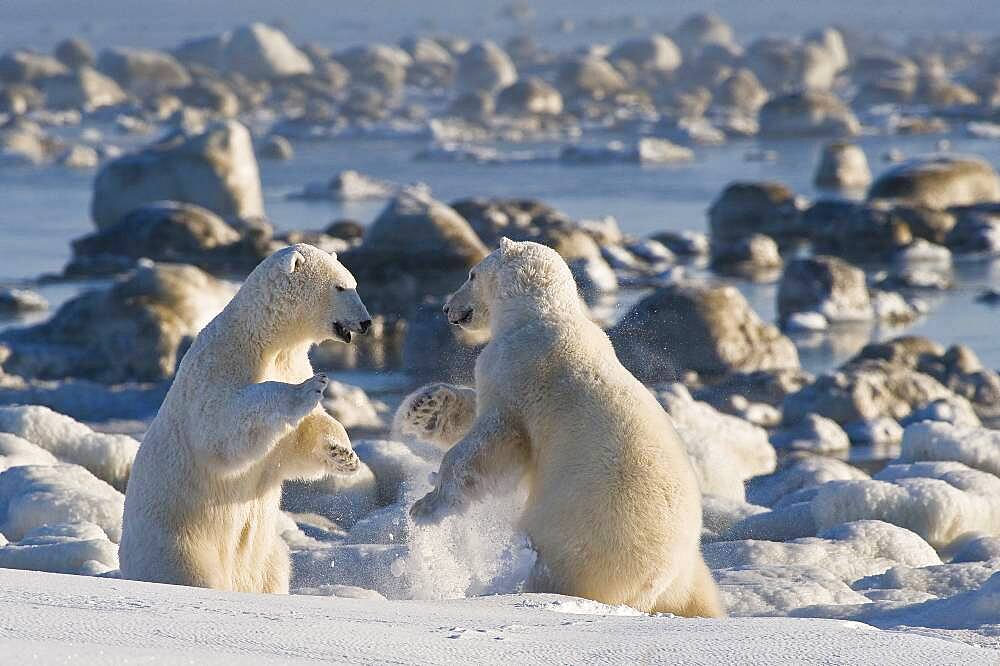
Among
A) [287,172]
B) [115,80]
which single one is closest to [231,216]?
[287,172]

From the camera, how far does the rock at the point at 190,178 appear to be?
3662cm

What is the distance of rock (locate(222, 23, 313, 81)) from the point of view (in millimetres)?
85375

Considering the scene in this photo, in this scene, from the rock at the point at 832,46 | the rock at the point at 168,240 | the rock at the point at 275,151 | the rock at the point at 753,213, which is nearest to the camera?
the rock at the point at 168,240

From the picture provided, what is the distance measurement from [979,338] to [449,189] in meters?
21.8

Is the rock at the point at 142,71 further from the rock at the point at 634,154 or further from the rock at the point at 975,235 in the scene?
the rock at the point at 975,235

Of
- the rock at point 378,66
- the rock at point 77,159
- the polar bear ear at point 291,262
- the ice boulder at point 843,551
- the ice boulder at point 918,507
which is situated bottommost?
the rock at point 378,66

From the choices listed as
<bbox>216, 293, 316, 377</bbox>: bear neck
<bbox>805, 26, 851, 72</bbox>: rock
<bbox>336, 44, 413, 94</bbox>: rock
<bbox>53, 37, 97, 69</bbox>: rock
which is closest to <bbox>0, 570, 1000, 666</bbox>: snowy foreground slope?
<bbox>216, 293, 316, 377</bbox>: bear neck

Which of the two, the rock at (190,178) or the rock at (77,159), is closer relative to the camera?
the rock at (190,178)

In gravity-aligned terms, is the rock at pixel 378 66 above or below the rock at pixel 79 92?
below

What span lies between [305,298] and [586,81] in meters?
69.9

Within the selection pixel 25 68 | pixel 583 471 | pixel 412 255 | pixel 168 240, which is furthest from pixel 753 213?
pixel 25 68

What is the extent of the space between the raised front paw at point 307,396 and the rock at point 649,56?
83.8m

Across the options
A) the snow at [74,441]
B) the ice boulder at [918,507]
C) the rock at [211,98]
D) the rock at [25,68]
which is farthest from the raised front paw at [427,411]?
the rock at [25,68]

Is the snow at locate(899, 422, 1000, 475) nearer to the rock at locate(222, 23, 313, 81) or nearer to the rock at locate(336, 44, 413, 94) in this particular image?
the rock at locate(336, 44, 413, 94)
